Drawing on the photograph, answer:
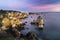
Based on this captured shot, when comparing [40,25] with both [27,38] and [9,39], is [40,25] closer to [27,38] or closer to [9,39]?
[27,38]

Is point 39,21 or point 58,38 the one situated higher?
point 39,21

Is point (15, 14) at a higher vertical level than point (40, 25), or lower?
higher

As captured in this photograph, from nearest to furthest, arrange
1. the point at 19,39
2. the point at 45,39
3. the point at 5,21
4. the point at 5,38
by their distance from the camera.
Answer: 1. the point at 5,38
2. the point at 19,39
3. the point at 45,39
4. the point at 5,21

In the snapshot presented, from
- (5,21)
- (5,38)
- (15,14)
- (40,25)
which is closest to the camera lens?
(5,38)

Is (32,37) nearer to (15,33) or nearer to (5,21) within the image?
(15,33)

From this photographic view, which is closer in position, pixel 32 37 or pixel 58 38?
pixel 32 37

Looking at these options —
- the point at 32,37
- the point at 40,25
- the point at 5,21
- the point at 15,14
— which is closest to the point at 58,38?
the point at 32,37

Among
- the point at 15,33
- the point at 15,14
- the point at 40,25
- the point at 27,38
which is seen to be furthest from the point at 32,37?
the point at 15,14

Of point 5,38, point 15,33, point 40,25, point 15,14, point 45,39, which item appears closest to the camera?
point 5,38

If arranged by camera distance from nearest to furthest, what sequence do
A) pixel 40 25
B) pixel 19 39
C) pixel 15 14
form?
pixel 19 39
pixel 40 25
pixel 15 14
